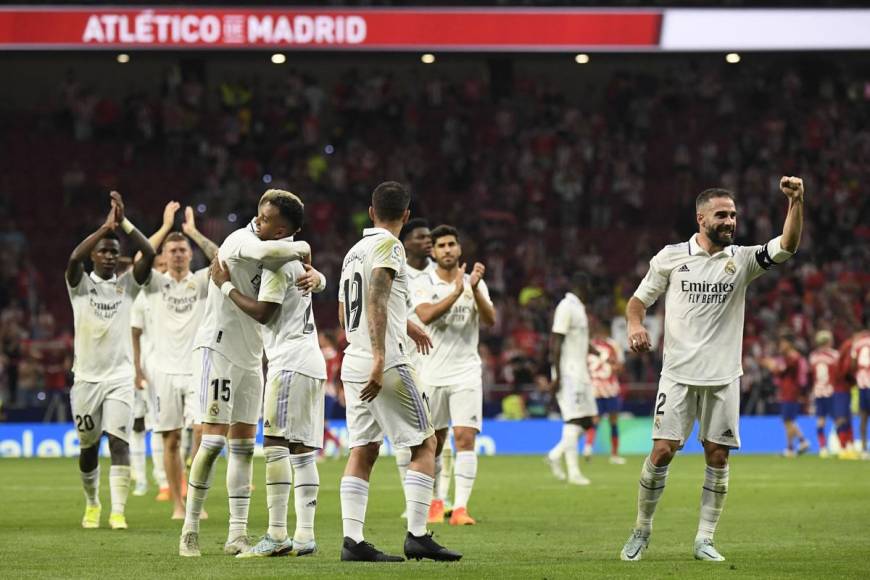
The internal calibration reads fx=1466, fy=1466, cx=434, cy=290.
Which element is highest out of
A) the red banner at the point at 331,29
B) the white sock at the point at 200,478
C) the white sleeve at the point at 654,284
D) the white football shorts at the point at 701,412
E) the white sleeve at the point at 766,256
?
the red banner at the point at 331,29

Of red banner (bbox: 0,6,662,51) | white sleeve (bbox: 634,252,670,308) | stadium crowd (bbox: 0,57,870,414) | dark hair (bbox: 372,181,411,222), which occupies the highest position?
red banner (bbox: 0,6,662,51)

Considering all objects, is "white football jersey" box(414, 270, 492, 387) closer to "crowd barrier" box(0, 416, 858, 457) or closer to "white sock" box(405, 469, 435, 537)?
"white sock" box(405, 469, 435, 537)

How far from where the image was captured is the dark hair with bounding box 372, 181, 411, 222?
10289 millimetres

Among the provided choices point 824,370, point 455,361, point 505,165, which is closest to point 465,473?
point 455,361

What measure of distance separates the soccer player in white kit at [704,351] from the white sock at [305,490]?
7.59 ft

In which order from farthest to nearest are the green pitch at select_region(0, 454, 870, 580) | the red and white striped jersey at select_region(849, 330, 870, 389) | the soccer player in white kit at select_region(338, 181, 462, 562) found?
the red and white striped jersey at select_region(849, 330, 870, 389)
the soccer player in white kit at select_region(338, 181, 462, 562)
the green pitch at select_region(0, 454, 870, 580)

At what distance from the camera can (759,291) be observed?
37094 mm

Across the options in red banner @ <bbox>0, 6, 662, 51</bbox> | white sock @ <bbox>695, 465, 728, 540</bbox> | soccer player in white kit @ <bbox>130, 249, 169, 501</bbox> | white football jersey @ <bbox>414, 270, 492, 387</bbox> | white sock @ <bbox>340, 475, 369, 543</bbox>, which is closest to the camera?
white sock @ <bbox>340, 475, 369, 543</bbox>

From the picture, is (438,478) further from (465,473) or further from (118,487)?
(118,487)

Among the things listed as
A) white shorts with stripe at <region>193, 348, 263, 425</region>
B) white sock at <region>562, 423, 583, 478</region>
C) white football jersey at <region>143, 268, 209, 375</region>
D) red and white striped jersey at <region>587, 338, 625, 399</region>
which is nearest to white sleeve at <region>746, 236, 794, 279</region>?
white shorts with stripe at <region>193, 348, 263, 425</region>

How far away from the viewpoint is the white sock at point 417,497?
10.2 m

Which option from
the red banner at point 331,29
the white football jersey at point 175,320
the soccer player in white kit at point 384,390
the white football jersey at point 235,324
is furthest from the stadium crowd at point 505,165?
the soccer player in white kit at point 384,390

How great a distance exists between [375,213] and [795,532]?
5.52 meters

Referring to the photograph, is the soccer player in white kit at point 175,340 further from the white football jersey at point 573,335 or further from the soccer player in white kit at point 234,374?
the white football jersey at point 573,335
